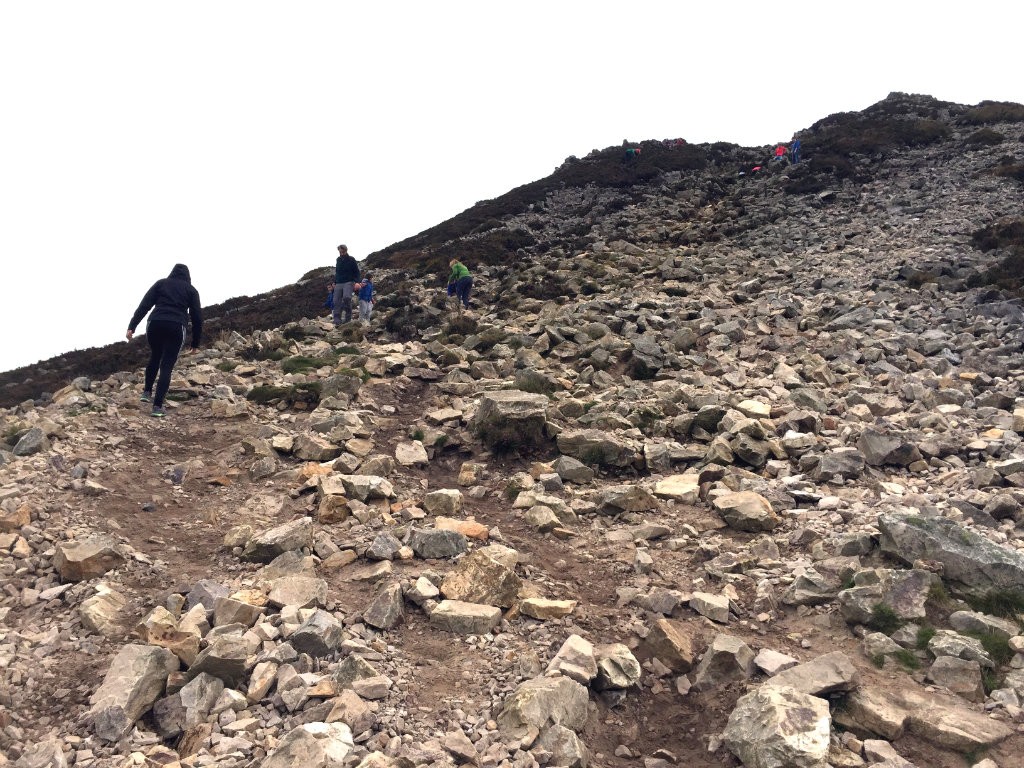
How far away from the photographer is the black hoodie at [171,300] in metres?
Result: 9.99

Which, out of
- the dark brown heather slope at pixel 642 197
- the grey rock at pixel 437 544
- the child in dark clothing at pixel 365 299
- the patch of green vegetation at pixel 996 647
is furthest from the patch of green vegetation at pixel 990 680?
the child in dark clothing at pixel 365 299

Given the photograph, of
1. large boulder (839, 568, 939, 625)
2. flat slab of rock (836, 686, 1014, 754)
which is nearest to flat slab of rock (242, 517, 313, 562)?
flat slab of rock (836, 686, 1014, 754)

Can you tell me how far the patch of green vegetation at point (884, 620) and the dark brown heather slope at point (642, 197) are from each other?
1423cm

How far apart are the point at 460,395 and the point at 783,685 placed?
27.8 feet

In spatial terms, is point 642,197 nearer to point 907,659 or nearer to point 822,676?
point 907,659

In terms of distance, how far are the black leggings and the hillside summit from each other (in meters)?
0.63

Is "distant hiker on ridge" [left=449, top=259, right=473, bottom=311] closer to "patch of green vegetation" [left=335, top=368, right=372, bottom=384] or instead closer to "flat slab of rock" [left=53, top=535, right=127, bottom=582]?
"patch of green vegetation" [left=335, top=368, right=372, bottom=384]

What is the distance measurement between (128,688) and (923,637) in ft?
18.5

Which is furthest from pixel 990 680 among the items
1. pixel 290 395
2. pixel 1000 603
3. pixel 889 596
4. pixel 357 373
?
pixel 357 373

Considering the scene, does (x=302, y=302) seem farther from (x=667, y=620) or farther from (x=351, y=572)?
(x=667, y=620)

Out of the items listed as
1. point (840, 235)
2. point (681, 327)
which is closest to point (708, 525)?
point (681, 327)

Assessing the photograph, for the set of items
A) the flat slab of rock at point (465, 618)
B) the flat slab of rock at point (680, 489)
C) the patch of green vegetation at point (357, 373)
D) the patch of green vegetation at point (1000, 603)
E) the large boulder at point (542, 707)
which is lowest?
the patch of green vegetation at point (1000, 603)

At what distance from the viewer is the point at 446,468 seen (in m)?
8.97

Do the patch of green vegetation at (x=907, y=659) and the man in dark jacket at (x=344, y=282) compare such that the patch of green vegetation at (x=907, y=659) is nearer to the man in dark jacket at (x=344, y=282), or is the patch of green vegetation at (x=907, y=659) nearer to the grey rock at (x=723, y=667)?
the grey rock at (x=723, y=667)
